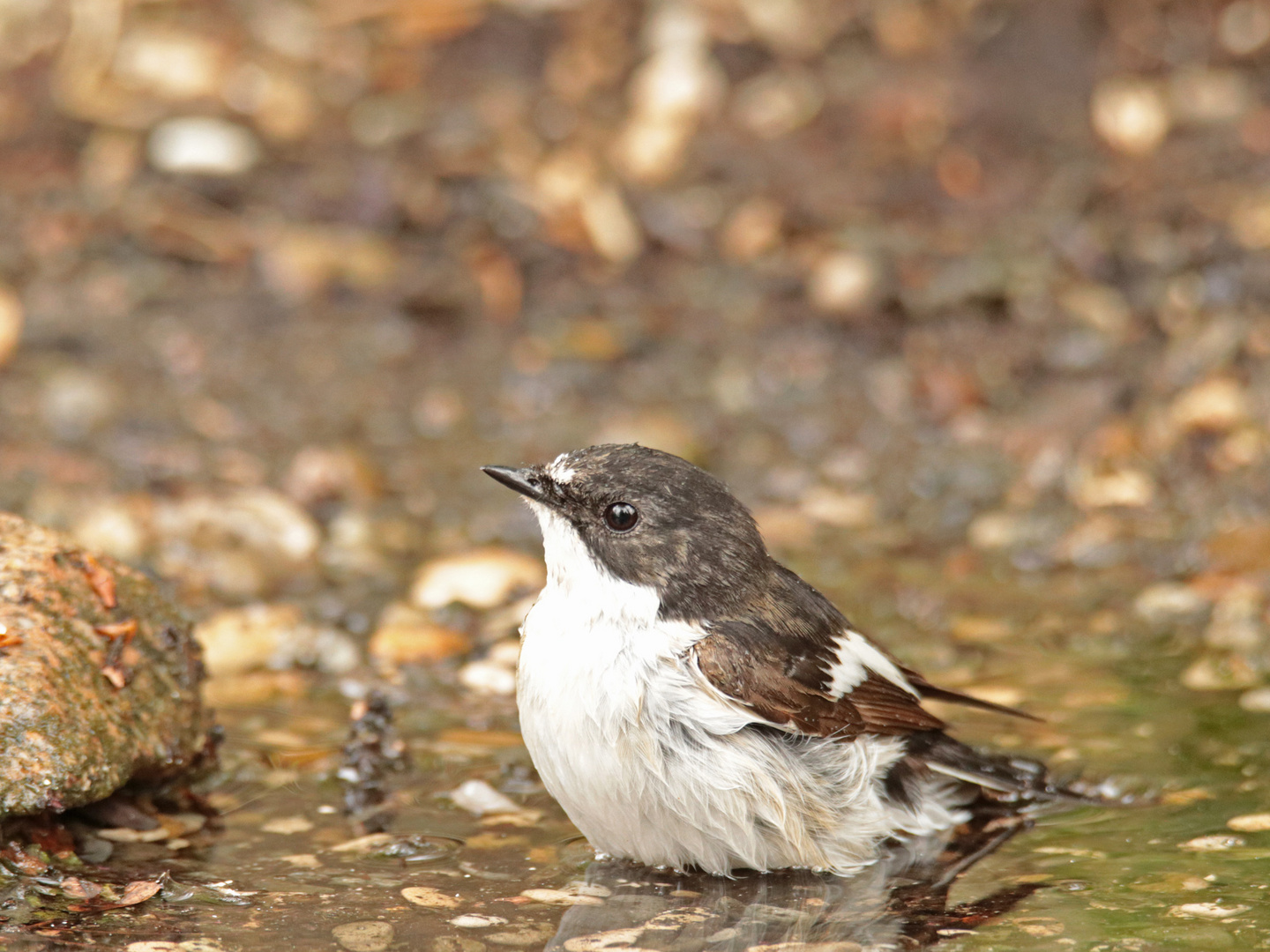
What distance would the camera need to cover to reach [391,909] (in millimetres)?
3777

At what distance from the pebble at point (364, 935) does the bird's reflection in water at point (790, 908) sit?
39 centimetres

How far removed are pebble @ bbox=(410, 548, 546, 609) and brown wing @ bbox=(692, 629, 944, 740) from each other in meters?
2.06

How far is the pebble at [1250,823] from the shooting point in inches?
165

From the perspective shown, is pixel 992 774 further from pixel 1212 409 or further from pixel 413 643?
pixel 1212 409

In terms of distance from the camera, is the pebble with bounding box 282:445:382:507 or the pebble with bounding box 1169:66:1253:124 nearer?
the pebble with bounding box 282:445:382:507

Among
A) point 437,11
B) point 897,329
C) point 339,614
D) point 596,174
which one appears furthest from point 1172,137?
point 339,614

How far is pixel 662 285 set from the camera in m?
8.72

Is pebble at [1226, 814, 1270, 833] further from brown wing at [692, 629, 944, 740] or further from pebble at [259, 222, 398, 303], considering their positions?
pebble at [259, 222, 398, 303]

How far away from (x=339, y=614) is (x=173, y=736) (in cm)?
168

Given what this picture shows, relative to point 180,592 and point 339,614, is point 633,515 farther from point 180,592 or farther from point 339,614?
point 180,592

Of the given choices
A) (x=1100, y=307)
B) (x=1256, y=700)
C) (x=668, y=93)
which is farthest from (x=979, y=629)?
(x=668, y=93)

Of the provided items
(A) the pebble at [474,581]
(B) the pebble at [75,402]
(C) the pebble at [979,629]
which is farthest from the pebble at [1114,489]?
(B) the pebble at [75,402]

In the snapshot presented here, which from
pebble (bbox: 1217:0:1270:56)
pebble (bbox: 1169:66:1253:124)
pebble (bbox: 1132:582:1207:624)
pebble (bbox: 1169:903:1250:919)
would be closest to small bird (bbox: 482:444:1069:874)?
pebble (bbox: 1169:903:1250:919)

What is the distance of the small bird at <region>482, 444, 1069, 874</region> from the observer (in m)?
4.06
